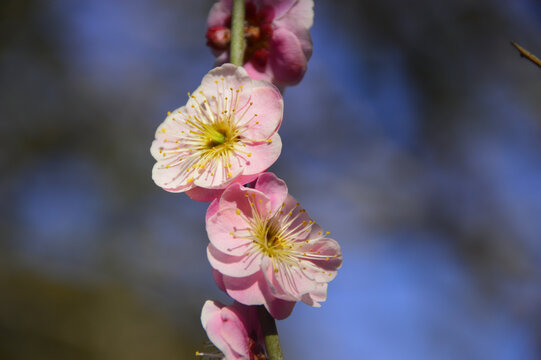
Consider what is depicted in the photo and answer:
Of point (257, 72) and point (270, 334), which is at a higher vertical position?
point (257, 72)

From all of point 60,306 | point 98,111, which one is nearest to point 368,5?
point 98,111

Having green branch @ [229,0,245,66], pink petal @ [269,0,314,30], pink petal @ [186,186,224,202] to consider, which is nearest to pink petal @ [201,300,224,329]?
pink petal @ [186,186,224,202]

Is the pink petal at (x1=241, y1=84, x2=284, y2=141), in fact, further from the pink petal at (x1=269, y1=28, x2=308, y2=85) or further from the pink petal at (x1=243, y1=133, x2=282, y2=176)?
the pink petal at (x1=269, y1=28, x2=308, y2=85)

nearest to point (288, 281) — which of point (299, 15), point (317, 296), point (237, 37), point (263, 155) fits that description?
point (317, 296)

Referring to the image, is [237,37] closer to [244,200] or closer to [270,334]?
[244,200]

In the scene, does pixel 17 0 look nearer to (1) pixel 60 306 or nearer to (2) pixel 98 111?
(2) pixel 98 111

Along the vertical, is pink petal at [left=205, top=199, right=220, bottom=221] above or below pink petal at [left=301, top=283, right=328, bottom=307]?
above

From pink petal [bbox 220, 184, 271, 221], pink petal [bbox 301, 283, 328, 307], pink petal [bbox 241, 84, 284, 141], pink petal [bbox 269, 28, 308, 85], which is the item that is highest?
pink petal [bbox 269, 28, 308, 85]

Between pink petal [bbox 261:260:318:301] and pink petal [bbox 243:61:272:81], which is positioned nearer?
pink petal [bbox 261:260:318:301]
